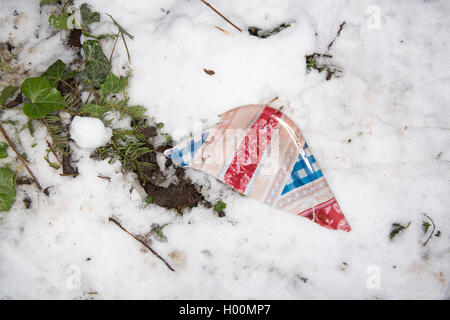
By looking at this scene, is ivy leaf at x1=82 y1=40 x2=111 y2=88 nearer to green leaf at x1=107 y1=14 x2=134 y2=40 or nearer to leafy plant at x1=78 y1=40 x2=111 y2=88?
leafy plant at x1=78 y1=40 x2=111 y2=88

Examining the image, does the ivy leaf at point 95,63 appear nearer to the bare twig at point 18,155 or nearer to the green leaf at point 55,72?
the green leaf at point 55,72

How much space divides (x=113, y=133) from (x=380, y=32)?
1.52 meters

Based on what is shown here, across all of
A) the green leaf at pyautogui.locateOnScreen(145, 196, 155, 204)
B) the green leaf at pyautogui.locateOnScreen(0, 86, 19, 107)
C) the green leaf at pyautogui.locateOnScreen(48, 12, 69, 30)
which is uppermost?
the green leaf at pyautogui.locateOnScreen(48, 12, 69, 30)

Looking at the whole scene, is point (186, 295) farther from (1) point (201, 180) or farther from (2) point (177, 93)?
(2) point (177, 93)

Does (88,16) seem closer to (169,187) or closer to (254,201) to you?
(169,187)

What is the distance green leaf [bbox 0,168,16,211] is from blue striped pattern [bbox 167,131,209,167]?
0.84 meters

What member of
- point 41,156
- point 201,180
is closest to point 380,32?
point 201,180

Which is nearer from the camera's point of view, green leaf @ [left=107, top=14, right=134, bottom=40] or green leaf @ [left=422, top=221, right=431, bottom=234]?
green leaf @ [left=107, top=14, right=134, bottom=40]

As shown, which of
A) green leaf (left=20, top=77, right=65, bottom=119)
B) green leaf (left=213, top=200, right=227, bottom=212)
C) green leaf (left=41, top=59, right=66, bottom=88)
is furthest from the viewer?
green leaf (left=213, top=200, right=227, bottom=212)

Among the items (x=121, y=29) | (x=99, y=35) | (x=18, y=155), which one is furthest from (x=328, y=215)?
(x=18, y=155)

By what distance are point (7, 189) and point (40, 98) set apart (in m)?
0.54

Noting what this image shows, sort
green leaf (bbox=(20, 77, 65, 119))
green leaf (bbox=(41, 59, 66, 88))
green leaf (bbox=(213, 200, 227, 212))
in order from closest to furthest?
green leaf (bbox=(20, 77, 65, 119)) → green leaf (bbox=(41, 59, 66, 88)) → green leaf (bbox=(213, 200, 227, 212))

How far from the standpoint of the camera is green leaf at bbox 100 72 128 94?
1.41 m

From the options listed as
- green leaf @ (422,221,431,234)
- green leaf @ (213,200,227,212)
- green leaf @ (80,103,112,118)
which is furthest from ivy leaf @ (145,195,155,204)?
green leaf @ (422,221,431,234)
